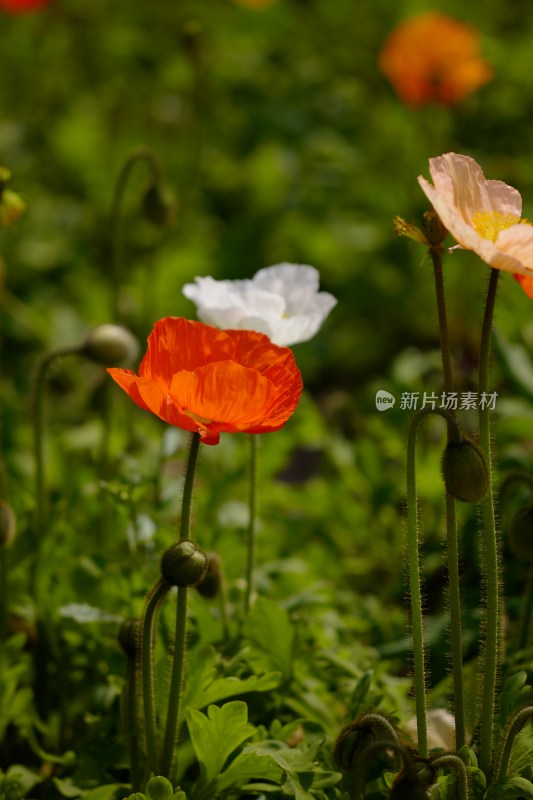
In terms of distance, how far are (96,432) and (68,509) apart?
499 millimetres

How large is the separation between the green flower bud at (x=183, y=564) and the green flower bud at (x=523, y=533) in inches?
19.0

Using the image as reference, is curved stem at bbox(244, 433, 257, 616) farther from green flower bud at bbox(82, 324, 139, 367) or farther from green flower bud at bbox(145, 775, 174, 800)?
green flower bud at bbox(145, 775, 174, 800)

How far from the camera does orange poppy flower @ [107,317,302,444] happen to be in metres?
1.11

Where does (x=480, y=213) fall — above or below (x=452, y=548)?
above

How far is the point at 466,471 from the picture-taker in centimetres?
108

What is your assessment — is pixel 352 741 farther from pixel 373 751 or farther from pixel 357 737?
pixel 373 751

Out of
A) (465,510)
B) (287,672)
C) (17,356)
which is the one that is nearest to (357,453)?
(465,510)

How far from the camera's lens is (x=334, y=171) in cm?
355

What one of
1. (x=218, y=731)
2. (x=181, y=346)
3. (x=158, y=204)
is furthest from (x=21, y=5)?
(x=218, y=731)

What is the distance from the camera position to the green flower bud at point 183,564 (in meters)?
1.10

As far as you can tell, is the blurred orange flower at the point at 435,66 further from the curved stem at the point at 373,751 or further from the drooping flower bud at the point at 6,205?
the curved stem at the point at 373,751

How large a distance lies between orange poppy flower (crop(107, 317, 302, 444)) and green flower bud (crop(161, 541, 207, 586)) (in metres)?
0.11

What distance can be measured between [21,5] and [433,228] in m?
2.60

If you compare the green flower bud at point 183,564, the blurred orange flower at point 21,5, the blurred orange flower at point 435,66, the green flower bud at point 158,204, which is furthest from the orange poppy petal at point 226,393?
the blurred orange flower at point 21,5
